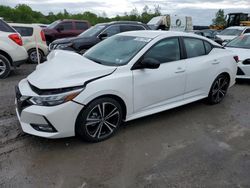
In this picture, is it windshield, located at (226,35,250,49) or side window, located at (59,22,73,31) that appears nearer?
windshield, located at (226,35,250,49)

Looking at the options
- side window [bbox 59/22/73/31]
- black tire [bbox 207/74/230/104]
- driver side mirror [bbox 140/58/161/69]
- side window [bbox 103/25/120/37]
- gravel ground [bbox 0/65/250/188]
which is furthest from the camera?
side window [bbox 59/22/73/31]

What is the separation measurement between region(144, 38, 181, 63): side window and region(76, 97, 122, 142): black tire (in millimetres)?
1020

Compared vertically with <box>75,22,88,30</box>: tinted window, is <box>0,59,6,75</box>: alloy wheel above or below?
below

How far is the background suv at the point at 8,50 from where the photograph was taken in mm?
7106

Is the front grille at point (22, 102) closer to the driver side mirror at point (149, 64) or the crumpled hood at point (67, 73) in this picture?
the crumpled hood at point (67, 73)

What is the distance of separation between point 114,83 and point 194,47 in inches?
83.5

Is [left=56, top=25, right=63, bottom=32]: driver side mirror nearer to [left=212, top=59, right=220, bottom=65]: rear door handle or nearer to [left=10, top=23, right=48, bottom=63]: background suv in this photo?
[left=10, top=23, right=48, bottom=63]: background suv

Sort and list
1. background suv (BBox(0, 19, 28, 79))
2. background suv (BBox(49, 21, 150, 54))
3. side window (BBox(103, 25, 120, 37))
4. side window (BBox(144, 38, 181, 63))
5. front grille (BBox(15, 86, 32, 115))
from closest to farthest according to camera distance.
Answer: front grille (BBox(15, 86, 32, 115)) < side window (BBox(144, 38, 181, 63)) < background suv (BBox(0, 19, 28, 79)) < background suv (BBox(49, 21, 150, 54)) < side window (BBox(103, 25, 120, 37))

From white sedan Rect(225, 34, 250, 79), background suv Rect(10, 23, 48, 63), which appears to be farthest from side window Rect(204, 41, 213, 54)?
background suv Rect(10, 23, 48, 63)

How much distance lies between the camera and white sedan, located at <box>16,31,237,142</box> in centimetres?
330

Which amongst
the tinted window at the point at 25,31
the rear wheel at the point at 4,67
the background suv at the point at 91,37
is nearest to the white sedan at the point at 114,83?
the rear wheel at the point at 4,67

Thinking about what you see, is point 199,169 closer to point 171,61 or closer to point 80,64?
point 171,61

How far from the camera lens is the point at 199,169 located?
316cm

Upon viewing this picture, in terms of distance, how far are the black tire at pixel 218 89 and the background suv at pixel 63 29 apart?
11.0 m
